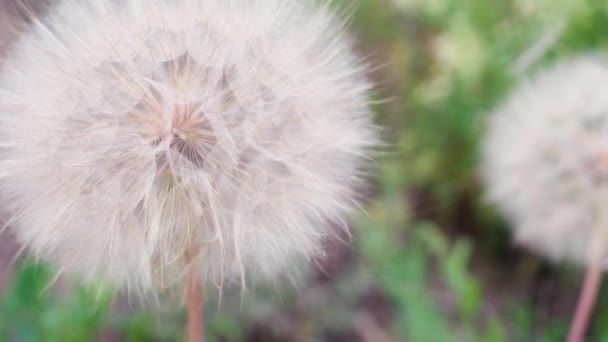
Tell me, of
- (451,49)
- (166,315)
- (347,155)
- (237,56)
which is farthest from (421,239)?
(237,56)

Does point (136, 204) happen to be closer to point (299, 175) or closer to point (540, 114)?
point (299, 175)

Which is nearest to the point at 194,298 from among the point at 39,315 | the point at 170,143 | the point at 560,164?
the point at 170,143

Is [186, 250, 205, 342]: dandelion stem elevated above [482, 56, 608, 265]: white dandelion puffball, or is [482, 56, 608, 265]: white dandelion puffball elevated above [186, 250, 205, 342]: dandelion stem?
[482, 56, 608, 265]: white dandelion puffball

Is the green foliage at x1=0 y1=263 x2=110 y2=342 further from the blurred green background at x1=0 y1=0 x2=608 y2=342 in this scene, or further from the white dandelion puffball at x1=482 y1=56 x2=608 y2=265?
the white dandelion puffball at x1=482 y1=56 x2=608 y2=265

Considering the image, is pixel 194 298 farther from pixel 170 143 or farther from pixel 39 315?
pixel 39 315

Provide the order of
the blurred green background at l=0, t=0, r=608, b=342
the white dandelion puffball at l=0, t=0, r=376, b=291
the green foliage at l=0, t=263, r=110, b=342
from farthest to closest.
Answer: the blurred green background at l=0, t=0, r=608, b=342
the green foliage at l=0, t=263, r=110, b=342
the white dandelion puffball at l=0, t=0, r=376, b=291

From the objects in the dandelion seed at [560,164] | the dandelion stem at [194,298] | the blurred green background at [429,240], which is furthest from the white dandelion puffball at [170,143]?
the dandelion seed at [560,164]

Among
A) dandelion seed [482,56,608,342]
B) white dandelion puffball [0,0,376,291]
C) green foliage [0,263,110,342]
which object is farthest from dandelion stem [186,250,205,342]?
dandelion seed [482,56,608,342]
